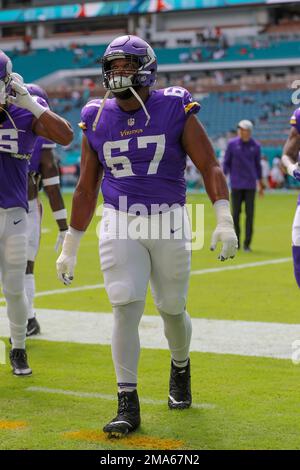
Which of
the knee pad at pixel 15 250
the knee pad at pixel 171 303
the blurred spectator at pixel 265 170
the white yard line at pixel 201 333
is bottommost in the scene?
the blurred spectator at pixel 265 170

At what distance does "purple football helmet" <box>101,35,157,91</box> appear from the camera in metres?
4.53

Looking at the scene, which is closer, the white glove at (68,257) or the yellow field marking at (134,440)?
Result: the yellow field marking at (134,440)

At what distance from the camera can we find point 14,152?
556cm

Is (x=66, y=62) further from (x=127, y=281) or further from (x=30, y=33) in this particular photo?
(x=127, y=281)

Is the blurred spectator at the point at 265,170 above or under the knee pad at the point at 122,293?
under

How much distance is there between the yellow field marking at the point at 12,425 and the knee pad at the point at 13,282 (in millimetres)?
1210

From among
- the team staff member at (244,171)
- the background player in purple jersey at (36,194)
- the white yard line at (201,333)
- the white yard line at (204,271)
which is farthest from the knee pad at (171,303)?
the team staff member at (244,171)

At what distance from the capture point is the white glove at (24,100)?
500 cm

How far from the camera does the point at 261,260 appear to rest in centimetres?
1228

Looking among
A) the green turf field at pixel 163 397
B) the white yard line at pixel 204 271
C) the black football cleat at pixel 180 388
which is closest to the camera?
the green turf field at pixel 163 397

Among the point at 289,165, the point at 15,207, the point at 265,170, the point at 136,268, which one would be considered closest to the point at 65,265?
the point at 136,268

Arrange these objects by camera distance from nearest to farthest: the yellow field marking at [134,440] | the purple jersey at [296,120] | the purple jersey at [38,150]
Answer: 1. the yellow field marking at [134,440]
2. the purple jersey at [296,120]
3. the purple jersey at [38,150]

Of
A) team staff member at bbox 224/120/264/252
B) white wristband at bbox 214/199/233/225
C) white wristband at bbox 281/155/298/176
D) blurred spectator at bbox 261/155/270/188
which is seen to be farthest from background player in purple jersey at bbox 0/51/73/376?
blurred spectator at bbox 261/155/270/188

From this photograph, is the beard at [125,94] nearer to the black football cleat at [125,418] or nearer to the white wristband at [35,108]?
the white wristband at [35,108]
